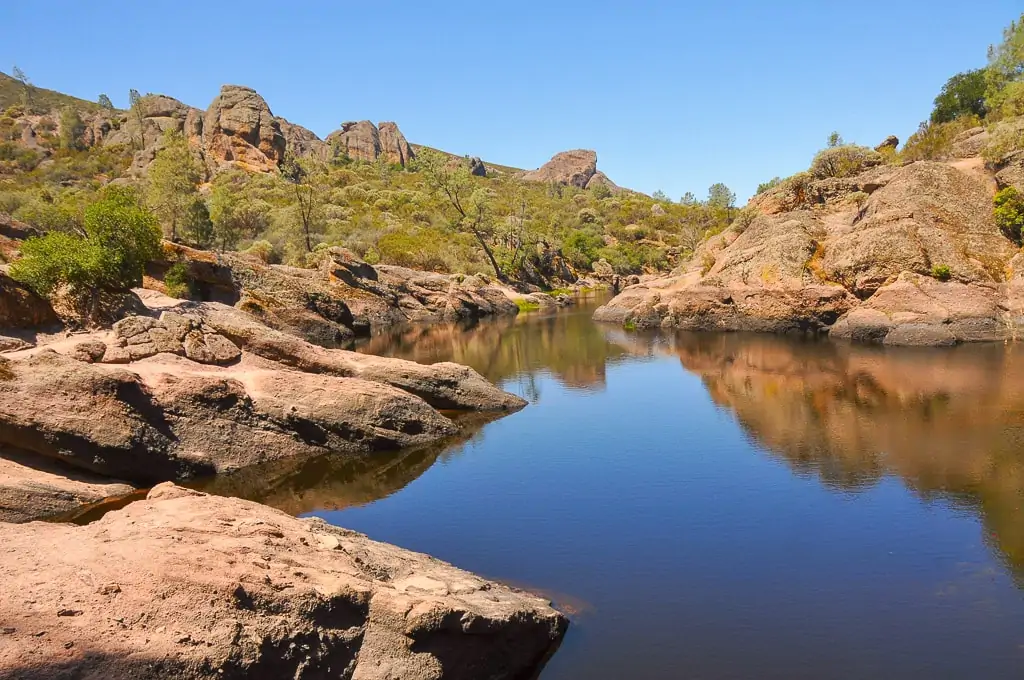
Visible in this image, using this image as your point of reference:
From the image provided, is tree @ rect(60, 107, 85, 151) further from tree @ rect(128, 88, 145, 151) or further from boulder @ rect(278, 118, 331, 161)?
boulder @ rect(278, 118, 331, 161)

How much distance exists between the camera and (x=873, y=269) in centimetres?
4666

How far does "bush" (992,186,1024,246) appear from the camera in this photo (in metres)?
45.8

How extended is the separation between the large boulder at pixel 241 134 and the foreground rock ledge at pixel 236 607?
13187 cm

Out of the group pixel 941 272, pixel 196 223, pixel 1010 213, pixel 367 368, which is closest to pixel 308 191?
pixel 196 223

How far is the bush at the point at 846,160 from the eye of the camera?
63500mm

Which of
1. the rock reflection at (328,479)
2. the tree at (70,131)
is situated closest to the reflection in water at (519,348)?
the rock reflection at (328,479)

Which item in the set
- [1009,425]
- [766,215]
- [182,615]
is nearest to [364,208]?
[766,215]

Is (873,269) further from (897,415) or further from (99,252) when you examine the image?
(99,252)

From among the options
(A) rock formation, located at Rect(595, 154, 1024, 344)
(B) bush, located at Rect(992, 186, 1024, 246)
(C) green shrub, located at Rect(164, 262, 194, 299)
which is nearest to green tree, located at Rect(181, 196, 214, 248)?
(C) green shrub, located at Rect(164, 262, 194, 299)

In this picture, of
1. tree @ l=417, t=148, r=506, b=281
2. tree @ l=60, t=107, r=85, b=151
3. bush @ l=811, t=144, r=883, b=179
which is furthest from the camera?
tree @ l=60, t=107, r=85, b=151

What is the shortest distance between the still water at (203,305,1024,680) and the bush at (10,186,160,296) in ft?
48.7

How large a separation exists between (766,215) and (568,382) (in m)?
35.3

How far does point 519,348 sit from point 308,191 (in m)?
55.1

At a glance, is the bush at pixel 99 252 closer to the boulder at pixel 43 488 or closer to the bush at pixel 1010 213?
the boulder at pixel 43 488
